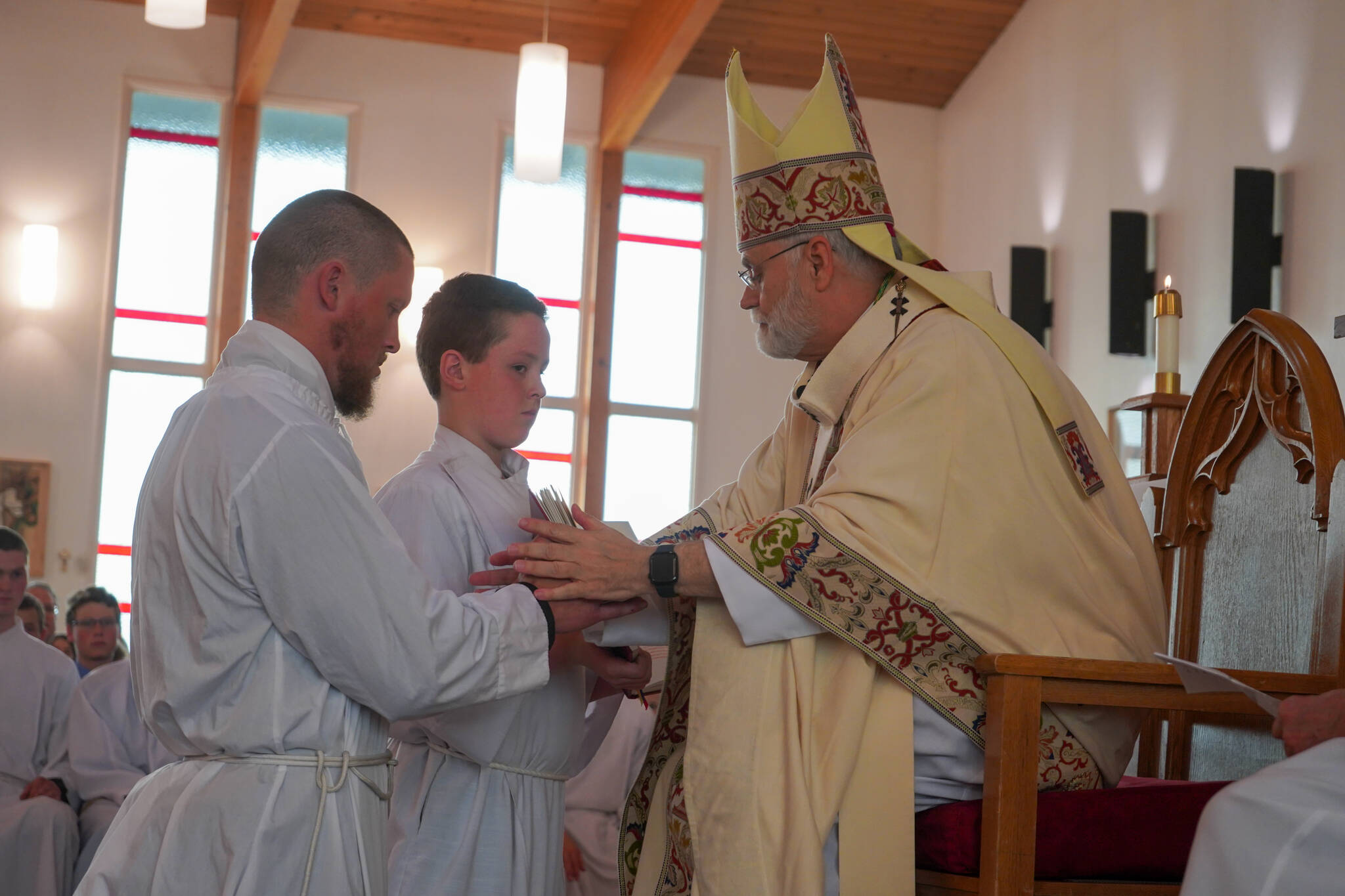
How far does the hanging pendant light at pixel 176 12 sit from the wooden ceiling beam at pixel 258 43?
227 centimetres

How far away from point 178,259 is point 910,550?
8.18 meters

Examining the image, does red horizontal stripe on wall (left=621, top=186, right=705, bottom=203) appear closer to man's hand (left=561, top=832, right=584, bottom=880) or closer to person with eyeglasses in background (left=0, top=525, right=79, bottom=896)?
person with eyeglasses in background (left=0, top=525, right=79, bottom=896)

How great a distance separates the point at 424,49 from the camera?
9664mm

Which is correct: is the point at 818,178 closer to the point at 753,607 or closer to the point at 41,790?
the point at 753,607

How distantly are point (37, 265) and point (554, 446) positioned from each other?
3565 mm

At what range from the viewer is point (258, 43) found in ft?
28.3

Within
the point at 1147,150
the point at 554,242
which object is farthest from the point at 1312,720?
the point at 554,242

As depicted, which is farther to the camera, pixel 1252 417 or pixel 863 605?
pixel 1252 417

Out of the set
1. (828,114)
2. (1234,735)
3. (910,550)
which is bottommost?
(1234,735)

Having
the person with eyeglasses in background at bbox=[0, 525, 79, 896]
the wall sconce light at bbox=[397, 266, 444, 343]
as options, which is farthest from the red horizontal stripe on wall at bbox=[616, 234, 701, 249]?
the person with eyeglasses in background at bbox=[0, 525, 79, 896]

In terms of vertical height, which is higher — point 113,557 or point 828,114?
point 828,114

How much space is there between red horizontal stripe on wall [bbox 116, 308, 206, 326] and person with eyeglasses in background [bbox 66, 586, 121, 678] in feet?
10.2

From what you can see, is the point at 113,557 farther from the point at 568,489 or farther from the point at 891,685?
the point at 891,685

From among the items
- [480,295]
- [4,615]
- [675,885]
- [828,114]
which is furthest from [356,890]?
[4,615]
